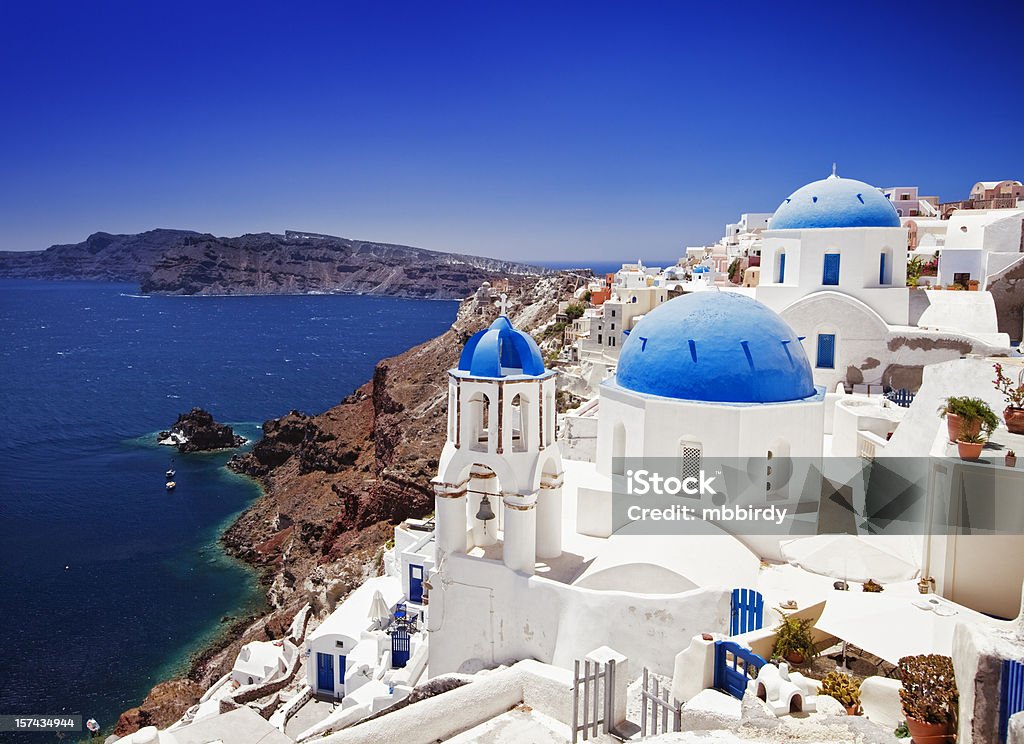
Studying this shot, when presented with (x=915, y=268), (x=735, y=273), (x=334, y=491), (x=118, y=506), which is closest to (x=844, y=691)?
(x=915, y=268)

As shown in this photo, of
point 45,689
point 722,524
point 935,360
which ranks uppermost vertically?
point 935,360

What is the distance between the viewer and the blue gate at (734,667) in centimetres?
917

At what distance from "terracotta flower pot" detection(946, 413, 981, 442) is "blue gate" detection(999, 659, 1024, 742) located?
19.1ft

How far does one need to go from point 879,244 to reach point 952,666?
61.9ft

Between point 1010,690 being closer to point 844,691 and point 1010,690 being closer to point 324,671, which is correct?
point 844,691

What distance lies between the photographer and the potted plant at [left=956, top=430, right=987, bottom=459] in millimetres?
10820

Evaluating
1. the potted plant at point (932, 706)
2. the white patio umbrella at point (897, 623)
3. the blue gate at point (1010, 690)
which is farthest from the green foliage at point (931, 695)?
the white patio umbrella at point (897, 623)

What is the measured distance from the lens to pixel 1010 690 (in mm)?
5906

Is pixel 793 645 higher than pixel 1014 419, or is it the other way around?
pixel 1014 419

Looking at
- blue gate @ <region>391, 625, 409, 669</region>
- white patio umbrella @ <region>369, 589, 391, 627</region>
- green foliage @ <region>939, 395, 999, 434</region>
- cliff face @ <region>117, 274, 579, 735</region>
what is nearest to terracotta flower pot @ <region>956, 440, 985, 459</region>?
green foliage @ <region>939, 395, 999, 434</region>

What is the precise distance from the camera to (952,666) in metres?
7.11

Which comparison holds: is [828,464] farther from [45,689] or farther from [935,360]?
[45,689]

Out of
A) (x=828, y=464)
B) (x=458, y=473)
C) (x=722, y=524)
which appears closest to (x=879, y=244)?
(x=828, y=464)

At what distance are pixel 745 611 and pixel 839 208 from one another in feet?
53.2
